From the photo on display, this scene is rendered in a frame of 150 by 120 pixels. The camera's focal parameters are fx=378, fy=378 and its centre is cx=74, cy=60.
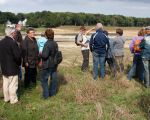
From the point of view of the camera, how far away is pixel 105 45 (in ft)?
41.2

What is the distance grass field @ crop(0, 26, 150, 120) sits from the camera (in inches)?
349

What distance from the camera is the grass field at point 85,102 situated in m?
8.86

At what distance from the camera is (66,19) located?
62719mm

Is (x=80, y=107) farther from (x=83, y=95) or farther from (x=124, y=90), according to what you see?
(x=124, y=90)

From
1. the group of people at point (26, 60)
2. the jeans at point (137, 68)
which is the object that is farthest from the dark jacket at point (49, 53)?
the jeans at point (137, 68)

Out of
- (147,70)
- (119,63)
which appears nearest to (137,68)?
(119,63)

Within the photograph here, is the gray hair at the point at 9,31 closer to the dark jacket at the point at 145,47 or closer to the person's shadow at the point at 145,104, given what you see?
the person's shadow at the point at 145,104

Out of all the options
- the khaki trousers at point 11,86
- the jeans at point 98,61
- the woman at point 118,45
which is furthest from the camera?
the woman at point 118,45

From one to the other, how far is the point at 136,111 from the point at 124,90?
2.35m

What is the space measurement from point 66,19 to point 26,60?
52079 millimetres

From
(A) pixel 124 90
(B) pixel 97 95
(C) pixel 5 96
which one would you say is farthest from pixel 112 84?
(C) pixel 5 96

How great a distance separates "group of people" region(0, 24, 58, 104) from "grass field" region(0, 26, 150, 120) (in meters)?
0.35

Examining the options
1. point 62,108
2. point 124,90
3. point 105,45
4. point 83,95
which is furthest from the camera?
point 105,45

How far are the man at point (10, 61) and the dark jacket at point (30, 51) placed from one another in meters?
1.29
